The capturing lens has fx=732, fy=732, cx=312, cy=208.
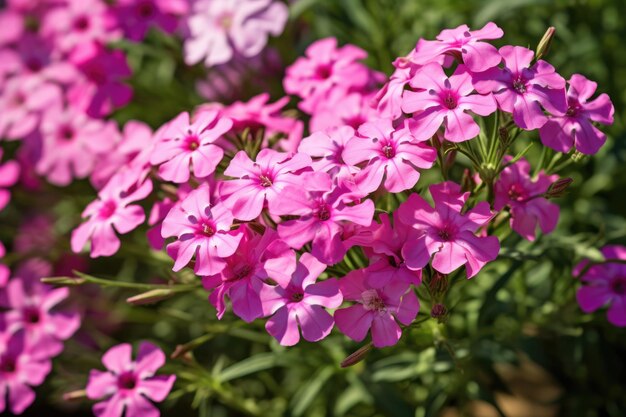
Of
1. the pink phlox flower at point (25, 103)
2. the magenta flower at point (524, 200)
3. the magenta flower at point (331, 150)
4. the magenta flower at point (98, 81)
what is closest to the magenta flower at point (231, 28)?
the magenta flower at point (98, 81)

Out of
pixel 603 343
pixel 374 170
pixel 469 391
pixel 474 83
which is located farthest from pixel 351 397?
pixel 474 83

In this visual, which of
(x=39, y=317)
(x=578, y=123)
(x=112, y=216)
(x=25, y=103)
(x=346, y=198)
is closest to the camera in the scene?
(x=346, y=198)

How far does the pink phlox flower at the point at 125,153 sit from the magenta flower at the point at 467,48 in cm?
81

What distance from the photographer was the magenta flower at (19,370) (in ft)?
6.54

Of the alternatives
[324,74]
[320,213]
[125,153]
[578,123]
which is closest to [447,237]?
[320,213]

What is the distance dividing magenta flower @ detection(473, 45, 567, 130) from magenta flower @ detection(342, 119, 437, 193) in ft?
0.58

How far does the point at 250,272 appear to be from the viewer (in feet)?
4.92

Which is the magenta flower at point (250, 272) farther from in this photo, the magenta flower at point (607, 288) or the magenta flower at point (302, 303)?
the magenta flower at point (607, 288)

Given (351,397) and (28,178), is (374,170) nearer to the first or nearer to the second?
(351,397)

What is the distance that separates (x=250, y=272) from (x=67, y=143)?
123 centimetres

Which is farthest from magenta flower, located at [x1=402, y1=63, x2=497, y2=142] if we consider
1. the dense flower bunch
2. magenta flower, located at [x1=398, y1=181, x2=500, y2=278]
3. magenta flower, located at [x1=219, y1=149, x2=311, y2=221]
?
magenta flower, located at [x1=219, y1=149, x2=311, y2=221]

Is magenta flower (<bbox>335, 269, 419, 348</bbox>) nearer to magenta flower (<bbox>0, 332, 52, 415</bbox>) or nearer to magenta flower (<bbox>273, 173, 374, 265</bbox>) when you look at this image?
magenta flower (<bbox>273, 173, 374, 265</bbox>)

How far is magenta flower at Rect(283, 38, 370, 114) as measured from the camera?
1938 mm

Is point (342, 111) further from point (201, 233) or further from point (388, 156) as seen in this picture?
point (201, 233)
